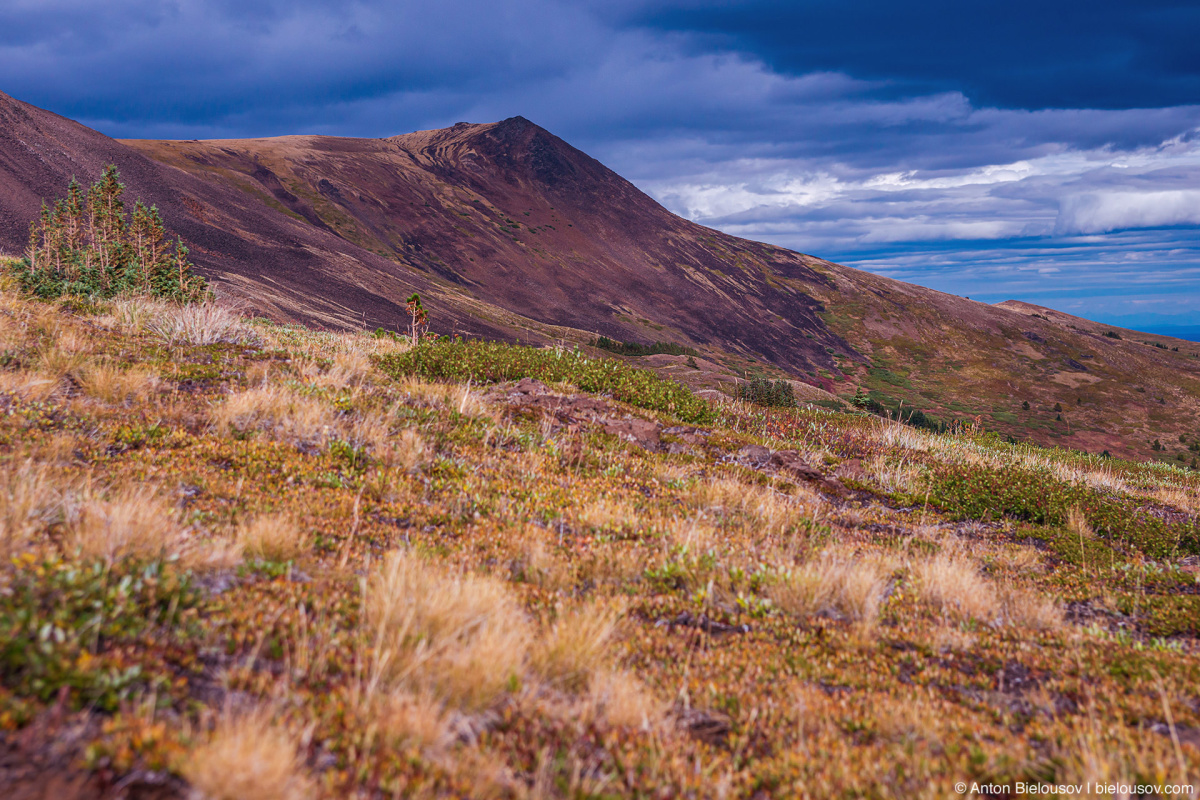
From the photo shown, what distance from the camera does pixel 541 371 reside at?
11766 mm

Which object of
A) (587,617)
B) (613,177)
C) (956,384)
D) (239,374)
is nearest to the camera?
(587,617)

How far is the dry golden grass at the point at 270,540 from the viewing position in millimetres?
3826

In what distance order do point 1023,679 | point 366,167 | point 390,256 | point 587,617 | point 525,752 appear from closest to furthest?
point 525,752
point 587,617
point 1023,679
point 390,256
point 366,167

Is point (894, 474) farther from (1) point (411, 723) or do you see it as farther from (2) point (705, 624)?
(1) point (411, 723)

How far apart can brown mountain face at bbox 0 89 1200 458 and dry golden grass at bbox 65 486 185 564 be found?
3131 centimetres

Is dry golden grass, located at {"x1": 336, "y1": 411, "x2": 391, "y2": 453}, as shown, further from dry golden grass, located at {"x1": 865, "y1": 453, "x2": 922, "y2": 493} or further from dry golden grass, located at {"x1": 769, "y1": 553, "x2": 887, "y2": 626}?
dry golden grass, located at {"x1": 865, "y1": 453, "x2": 922, "y2": 493}

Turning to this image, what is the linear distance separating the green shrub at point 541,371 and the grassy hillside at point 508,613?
2.57 metres

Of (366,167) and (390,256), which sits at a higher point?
(366,167)

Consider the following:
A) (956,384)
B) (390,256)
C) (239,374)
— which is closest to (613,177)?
(390,256)

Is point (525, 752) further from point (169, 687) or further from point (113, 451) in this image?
point (113, 451)

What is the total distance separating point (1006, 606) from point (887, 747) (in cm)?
285

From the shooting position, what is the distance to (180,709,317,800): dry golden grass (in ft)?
6.28

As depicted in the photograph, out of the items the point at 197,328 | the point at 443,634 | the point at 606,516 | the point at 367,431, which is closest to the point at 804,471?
the point at 606,516

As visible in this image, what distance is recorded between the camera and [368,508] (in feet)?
17.2
